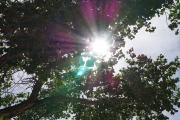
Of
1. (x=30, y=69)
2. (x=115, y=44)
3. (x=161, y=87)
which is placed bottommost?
(x=30, y=69)

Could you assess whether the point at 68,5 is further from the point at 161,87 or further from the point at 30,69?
the point at 161,87

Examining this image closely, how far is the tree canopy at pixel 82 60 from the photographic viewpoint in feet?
61.8

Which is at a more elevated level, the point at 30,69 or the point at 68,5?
the point at 68,5

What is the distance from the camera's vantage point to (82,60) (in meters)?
23.2

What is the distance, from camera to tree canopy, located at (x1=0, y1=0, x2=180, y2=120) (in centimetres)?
1884

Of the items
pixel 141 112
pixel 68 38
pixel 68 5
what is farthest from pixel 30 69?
pixel 141 112

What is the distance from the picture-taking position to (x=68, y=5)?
18.7m

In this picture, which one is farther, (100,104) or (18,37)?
(100,104)

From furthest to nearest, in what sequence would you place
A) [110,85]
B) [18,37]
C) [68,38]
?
[110,85] → [68,38] → [18,37]

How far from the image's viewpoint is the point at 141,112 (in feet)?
77.5

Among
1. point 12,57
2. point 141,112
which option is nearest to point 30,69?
point 12,57

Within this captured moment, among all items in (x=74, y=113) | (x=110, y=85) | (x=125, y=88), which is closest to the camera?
(x=125, y=88)

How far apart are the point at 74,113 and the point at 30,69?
852 cm

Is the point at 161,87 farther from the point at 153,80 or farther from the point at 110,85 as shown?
the point at 110,85
